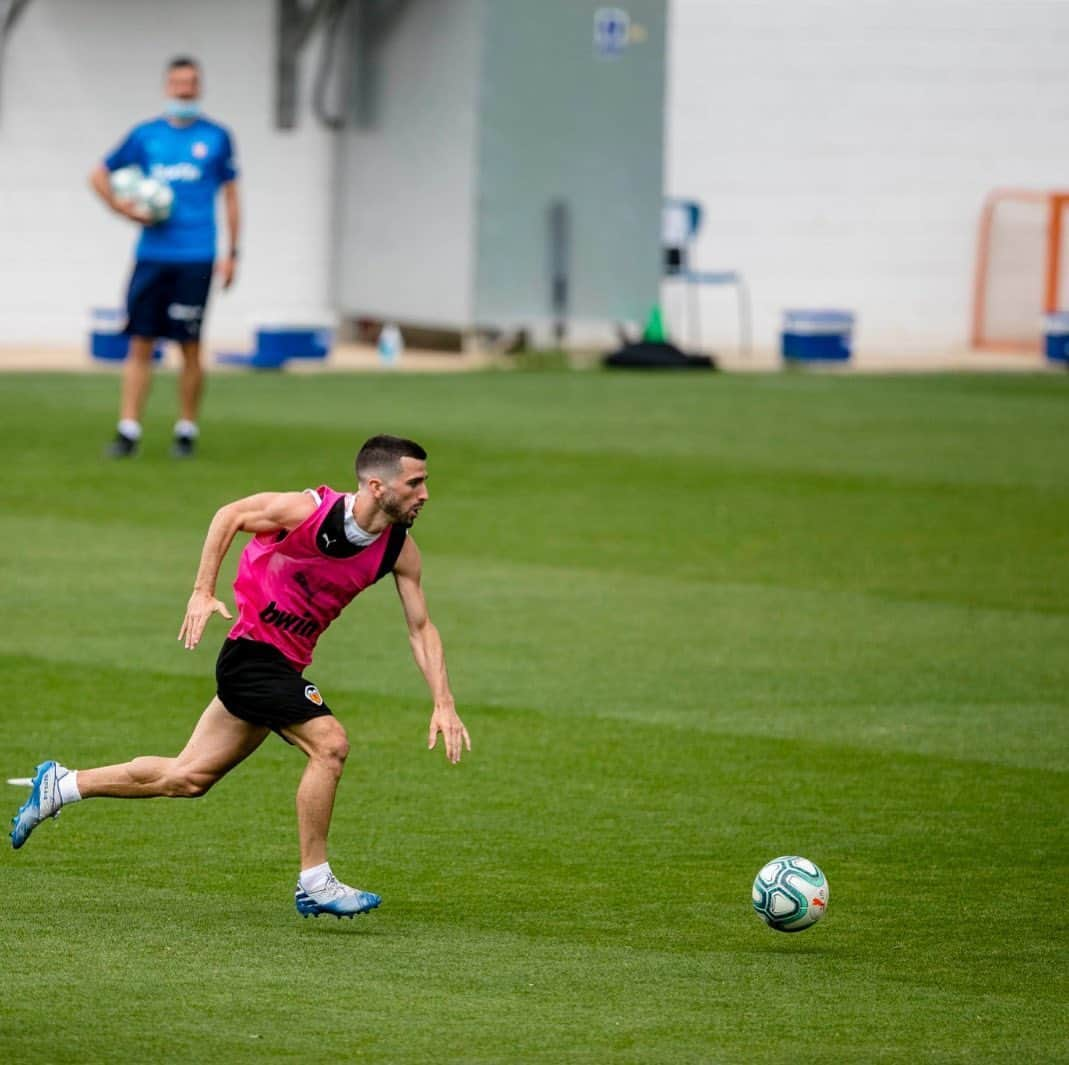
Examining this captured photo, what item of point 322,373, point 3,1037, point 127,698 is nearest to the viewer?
point 3,1037

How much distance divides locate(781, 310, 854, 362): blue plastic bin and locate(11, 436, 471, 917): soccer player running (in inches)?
742

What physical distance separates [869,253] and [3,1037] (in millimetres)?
24037

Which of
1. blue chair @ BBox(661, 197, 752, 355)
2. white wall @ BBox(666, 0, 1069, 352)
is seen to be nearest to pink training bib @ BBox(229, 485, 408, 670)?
blue chair @ BBox(661, 197, 752, 355)

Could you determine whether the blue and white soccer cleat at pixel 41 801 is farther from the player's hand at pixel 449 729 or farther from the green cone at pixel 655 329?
the green cone at pixel 655 329

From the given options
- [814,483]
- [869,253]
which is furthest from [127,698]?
[869,253]

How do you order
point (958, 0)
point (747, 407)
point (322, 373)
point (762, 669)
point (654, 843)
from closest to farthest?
point (654, 843)
point (762, 669)
point (747, 407)
point (322, 373)
point (958, 0)

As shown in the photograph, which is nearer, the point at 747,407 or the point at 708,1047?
the point at 708,1047

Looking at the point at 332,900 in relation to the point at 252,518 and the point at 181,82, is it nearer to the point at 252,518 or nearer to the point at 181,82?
the point at 252,518

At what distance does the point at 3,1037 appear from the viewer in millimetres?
5531

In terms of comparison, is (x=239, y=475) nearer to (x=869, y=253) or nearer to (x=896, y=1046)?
(x=896, y=1046)

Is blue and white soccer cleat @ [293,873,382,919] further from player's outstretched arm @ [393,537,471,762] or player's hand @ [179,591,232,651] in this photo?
player's hand @ [179,591,232,651]

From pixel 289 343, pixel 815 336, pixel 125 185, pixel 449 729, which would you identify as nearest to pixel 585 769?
pixel 449 729

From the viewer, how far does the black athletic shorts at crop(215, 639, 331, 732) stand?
6836 millimetres

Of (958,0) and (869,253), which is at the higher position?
(958,0)
